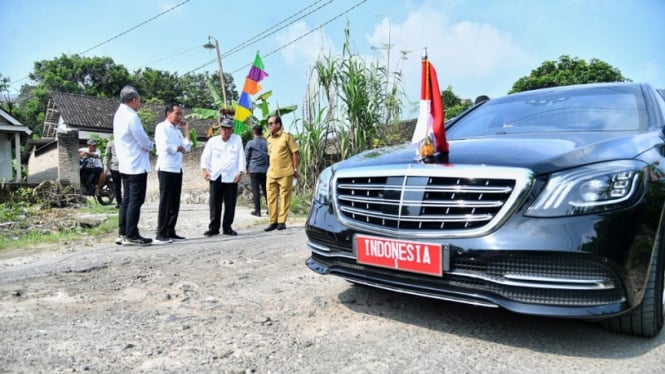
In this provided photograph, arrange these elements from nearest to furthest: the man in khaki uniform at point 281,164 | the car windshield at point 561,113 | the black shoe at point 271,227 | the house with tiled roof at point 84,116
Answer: the car windshield at point 561,113 → the man in khaki uniform at point 281,164 → the black shoe at point 271,227 → the house with tiled roof at point 84,116

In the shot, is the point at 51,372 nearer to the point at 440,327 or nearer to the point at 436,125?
the point at 440,327

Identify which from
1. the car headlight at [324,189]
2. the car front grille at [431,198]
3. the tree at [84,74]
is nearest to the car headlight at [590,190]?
the car front grille at [431,198]

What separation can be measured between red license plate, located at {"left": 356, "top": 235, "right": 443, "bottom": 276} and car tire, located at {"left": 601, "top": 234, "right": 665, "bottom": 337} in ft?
3.00

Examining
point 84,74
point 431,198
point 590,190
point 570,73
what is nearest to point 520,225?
point 590,190

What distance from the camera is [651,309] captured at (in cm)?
219

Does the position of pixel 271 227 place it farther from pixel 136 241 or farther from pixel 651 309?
pixel 651 309

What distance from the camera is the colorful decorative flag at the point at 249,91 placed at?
10.1 metres

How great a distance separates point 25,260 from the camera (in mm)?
4715

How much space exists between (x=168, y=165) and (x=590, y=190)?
461cm

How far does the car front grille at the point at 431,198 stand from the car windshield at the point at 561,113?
1055 mm

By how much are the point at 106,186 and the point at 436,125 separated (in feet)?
39.5

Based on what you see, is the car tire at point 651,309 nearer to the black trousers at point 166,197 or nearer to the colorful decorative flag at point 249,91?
the black trousers at point 166,197

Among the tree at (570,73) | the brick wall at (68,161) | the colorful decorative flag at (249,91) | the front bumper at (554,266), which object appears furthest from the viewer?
the tree at (570,73)

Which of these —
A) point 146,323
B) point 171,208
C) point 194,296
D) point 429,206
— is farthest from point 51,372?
point 171,208
